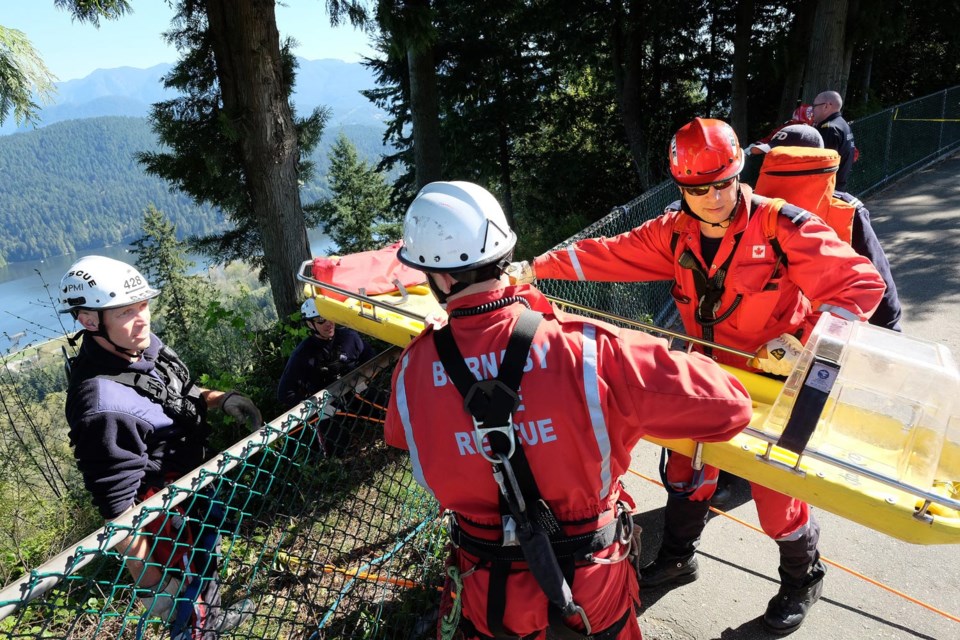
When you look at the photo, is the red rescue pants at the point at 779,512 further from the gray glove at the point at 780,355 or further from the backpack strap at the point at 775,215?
the backpack strap at the point at 775,215

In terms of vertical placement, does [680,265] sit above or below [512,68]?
below

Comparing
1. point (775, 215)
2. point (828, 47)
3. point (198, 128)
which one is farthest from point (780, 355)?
point (828, 47)

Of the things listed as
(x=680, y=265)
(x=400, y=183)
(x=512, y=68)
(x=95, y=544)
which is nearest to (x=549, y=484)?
(x=95, y=544)

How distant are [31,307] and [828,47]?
28.7 m

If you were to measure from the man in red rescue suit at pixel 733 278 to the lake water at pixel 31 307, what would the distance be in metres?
3.49

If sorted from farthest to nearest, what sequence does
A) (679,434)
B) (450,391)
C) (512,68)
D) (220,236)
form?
(512,68)
(220,236)
(450,391)
(679,434)

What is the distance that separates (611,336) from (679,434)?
1.15 feet

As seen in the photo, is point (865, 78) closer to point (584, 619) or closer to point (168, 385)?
point (584, 619)

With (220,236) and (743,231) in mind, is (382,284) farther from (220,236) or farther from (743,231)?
(220,236)

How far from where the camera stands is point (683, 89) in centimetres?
1934

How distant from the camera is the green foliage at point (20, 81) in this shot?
19.0 feet

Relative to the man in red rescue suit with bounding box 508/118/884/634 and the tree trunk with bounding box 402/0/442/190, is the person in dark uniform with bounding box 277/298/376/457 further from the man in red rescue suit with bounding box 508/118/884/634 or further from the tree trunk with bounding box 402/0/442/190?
the tree trunk with bounding box 402/0/442/190

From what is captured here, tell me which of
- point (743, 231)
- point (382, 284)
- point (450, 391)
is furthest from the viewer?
point (382, 284)

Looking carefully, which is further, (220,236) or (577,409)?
(220,236)
